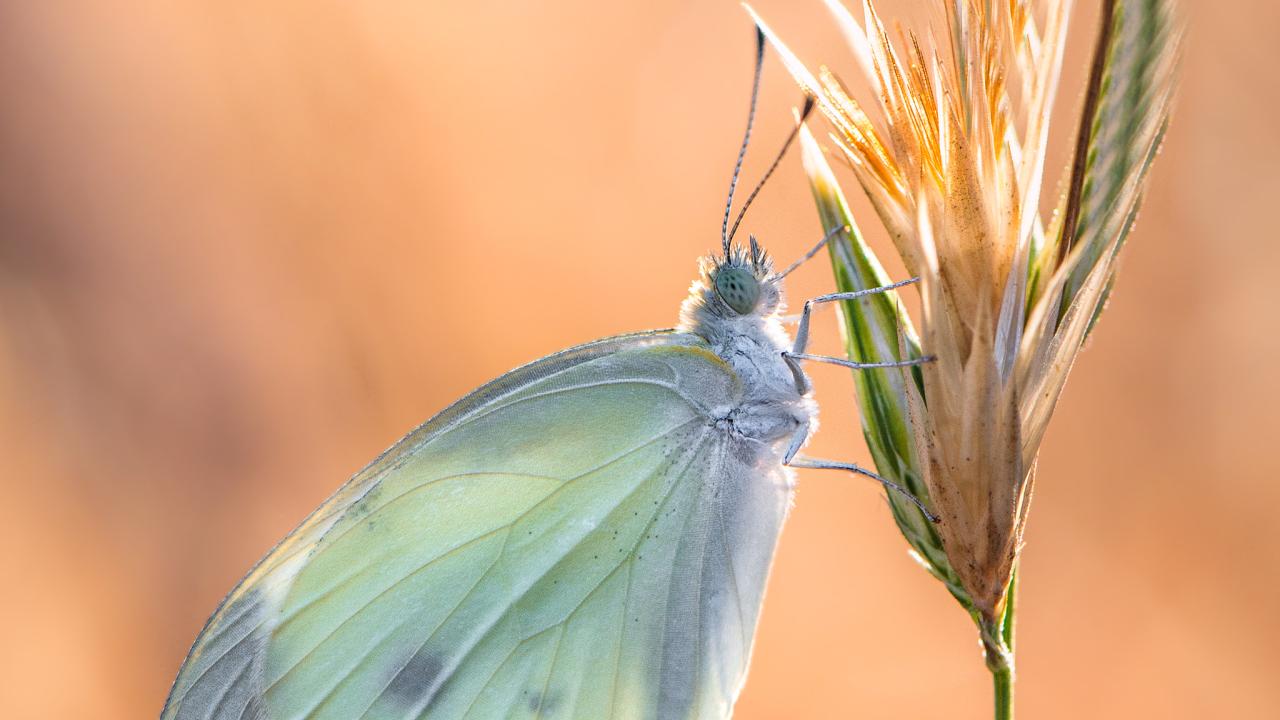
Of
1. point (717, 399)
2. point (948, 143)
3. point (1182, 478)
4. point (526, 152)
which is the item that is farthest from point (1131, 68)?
point (526, 152)

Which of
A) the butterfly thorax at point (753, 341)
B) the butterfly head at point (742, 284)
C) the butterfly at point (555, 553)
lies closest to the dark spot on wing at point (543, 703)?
the butterfly at point (555, 553)

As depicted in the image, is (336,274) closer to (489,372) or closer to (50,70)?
(489,372)

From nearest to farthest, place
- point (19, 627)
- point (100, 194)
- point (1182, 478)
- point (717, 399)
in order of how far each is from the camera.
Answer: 1. point (717, 399)
2. point (1182, 478)
3. point (19, 627)
4. point (100, 194)

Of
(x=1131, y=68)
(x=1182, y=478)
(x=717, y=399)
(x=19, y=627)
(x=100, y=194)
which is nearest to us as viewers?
(x=1131, y=68)

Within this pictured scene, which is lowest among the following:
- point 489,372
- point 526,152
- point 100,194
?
point 489,372

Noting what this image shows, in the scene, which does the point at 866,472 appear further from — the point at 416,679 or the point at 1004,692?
the point at 416,679

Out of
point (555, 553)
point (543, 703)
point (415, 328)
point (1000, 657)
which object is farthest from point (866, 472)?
point (415, 328)

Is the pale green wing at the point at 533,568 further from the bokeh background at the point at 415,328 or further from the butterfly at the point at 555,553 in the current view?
the bokeh background at the point at 415,328
